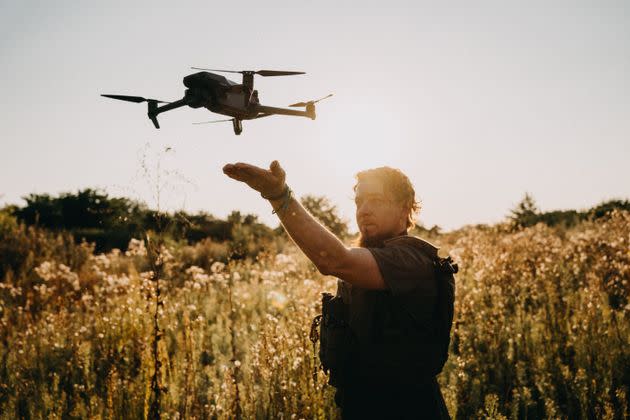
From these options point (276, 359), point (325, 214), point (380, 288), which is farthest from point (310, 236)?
point (325, 214)

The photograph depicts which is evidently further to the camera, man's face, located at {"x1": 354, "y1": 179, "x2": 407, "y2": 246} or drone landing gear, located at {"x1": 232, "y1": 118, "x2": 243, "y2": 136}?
man's face, located at {"x1": 354, "y1": 179, "x2": 407, "y2": 246}

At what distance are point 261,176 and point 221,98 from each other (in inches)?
17.3

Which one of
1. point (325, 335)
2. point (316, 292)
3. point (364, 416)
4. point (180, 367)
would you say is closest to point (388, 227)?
point (325, 335)

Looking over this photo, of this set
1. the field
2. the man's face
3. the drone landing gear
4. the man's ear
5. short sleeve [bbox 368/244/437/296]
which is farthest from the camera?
the field

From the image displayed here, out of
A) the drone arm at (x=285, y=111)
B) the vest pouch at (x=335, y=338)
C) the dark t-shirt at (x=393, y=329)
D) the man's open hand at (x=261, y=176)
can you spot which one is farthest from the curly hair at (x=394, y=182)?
the drone arm at (x=285, y=111)

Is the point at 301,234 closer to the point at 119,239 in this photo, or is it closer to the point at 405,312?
the point at 405,312

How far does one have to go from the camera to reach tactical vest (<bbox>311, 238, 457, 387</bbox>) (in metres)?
1.89

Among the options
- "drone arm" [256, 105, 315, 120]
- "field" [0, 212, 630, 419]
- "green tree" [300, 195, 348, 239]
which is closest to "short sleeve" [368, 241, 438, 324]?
"drone arm" [256, 105, 315, 120]

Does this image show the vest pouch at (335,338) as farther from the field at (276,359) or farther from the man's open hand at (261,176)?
the man's open hand at (261,176)

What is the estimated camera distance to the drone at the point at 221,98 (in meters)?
1.12

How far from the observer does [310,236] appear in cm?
154

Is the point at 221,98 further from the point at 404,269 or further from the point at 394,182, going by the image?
the point at 394,182

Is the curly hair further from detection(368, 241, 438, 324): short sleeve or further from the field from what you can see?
the field

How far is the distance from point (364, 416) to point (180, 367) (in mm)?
3171
